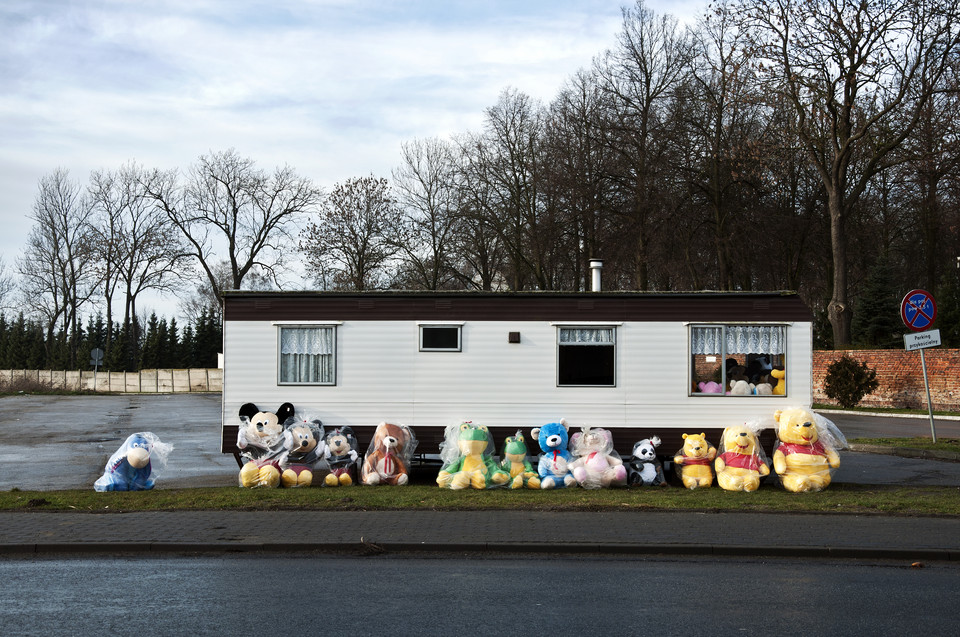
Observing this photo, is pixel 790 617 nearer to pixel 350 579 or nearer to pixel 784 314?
pixel 350 579

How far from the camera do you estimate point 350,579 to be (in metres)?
8.20

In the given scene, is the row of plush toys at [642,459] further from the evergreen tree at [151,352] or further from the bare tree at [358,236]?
the evergreen tree at [151,352]

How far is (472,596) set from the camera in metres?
7.54

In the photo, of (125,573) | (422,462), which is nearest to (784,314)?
(422,462)

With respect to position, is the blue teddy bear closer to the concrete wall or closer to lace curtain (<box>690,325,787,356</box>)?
lace curtain (<box>690,325,787,356</box>)

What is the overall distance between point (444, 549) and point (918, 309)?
41.3 feet

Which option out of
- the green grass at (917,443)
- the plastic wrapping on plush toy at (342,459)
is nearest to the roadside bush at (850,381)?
the green grass at (917,443)

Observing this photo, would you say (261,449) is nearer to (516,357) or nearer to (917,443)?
(516,357)

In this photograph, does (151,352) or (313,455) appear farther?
(151,352)

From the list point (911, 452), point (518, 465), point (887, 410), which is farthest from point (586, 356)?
point (887, 410)

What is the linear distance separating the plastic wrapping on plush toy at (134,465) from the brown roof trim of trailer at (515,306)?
2698mm

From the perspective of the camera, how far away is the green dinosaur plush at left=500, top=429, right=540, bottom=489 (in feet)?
45.1

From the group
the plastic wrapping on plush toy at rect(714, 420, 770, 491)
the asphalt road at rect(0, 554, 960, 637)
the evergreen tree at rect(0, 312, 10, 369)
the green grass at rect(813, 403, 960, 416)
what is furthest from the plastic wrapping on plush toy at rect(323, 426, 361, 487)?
the evergreen tree at rect(0, 312, 10, 369)

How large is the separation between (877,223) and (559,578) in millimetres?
40123
